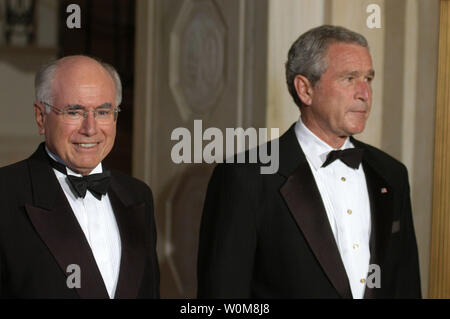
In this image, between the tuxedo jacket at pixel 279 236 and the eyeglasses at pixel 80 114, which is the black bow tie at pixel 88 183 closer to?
the eyeglasses at pixel 80 114

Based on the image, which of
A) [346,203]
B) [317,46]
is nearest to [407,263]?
[346,203]

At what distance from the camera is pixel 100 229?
8.05 feet

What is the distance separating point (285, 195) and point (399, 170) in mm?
559

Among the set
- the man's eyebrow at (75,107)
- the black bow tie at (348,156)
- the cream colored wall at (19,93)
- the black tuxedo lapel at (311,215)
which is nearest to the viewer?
the man's eyebrow at (75,107)

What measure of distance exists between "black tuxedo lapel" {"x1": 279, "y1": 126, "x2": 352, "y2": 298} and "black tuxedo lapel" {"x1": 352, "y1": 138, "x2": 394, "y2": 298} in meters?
0.13

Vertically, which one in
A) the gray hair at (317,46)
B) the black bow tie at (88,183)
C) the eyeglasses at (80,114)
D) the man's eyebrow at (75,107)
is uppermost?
the gray hair at (317,46)

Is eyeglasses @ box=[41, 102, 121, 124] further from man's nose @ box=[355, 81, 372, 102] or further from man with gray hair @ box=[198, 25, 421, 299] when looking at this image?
man's nose @ box=[355, 81, 372, 102]

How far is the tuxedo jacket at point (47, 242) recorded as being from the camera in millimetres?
2285

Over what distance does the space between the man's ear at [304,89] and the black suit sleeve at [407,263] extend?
0.53 m

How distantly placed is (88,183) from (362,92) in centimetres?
103

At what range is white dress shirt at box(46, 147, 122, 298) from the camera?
2.42 metres

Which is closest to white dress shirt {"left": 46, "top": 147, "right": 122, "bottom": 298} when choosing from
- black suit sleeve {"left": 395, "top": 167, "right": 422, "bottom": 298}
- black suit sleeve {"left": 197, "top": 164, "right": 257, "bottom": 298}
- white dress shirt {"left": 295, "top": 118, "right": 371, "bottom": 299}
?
black suit sleeve {"left": 197, "top": 164, "right": 257, "bottom": 298}

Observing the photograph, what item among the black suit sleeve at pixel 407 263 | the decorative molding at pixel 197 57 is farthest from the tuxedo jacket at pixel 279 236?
the decorative molding at pixel 197 57
